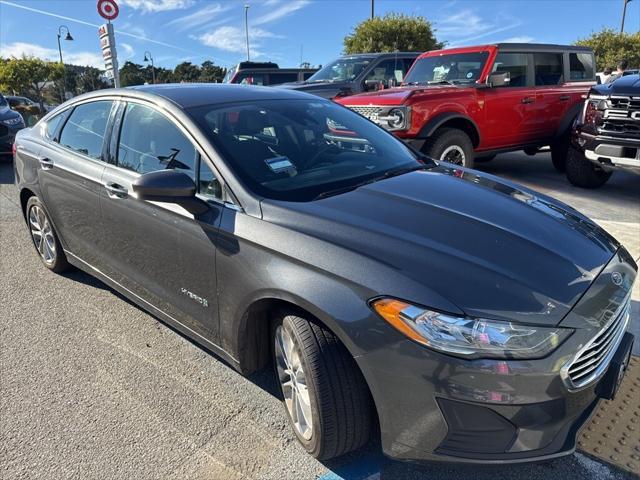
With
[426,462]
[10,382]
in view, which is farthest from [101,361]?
[426,462]

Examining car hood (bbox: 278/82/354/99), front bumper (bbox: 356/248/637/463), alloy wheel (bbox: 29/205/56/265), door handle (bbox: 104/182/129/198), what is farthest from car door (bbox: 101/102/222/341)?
car hood (bbox: 278/82/354/99)

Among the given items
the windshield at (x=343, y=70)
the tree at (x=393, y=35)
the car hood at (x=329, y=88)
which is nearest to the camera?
the car hood at (x=329, y=88)

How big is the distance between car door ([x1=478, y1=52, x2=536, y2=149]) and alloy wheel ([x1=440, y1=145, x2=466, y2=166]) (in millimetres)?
532

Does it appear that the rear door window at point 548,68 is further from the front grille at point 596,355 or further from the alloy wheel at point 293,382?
the alloy wheel at point 293,382

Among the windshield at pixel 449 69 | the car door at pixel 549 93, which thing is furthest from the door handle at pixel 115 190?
the car door at pixel 549 93

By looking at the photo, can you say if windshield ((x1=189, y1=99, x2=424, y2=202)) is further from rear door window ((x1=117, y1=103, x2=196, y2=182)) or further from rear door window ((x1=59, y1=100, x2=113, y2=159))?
rear door window ((x1=59, y1=100, x2=113, y2=159))

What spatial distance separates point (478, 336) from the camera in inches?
66.2

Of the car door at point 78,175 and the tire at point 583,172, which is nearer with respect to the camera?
the car door at point 78,175

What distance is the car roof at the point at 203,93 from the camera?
112 inches

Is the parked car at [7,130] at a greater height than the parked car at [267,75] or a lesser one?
lesser

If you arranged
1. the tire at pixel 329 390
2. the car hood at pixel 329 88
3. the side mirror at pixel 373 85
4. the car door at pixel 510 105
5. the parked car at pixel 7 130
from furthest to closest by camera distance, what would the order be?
1. the parked car at pixel 7 130
2. the car hood at pixel 329 88
3. the side mirror at pixel 373 85
4. the car door at pixel 510 105
5. the tire at pixel 329 390

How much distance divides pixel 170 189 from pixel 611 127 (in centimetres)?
538

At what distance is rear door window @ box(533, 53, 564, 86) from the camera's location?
24.4 feet

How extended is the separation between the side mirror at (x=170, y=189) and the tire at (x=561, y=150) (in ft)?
22.4
